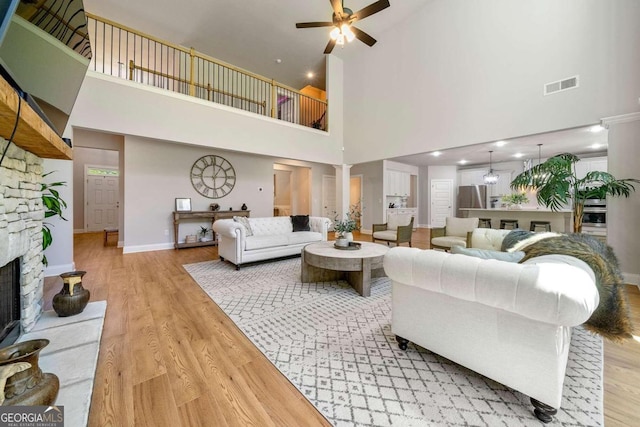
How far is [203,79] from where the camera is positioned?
19.1ft

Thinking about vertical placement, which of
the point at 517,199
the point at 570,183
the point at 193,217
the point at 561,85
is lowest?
the point at 193,217

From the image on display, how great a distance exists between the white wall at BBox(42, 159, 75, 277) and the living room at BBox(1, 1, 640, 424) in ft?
0.06

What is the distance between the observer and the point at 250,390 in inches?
57.2

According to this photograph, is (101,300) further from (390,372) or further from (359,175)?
(359,175)

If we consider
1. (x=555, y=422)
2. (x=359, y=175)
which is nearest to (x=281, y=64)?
(x=359, y=175)

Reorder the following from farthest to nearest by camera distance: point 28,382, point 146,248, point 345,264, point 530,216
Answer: point 146,248 → point 530,216 → point 345,264 → point 28,382

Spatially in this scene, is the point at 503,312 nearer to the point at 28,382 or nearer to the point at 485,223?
the point at 28,382

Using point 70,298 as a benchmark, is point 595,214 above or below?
above

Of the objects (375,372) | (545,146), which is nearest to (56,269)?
(375,372)

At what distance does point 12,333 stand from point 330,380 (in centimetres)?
215

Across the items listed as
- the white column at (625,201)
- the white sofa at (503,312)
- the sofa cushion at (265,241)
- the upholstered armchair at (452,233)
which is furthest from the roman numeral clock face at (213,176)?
the white column at (625,201)

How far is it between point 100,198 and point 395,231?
30.4 ft

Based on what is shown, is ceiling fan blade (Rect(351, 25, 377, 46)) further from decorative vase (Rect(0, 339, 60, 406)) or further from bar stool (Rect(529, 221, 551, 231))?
bar stool (Rect(529, 221, 551, 231))

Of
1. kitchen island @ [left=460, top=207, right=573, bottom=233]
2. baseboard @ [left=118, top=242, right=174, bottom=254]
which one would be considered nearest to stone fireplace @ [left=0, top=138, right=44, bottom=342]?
baseboard @ [left=118, top=242, right=174, bottom=254]
